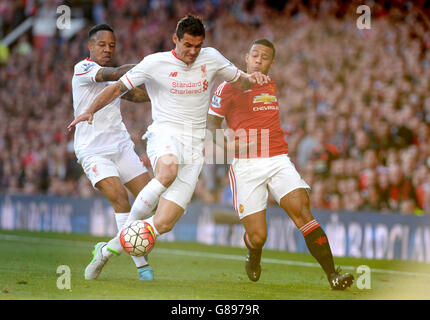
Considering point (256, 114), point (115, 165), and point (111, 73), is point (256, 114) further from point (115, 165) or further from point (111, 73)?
point (115, 165)

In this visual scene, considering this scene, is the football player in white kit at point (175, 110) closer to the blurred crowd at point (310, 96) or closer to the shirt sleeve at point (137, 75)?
the shirt sleeve at point (137, 75)

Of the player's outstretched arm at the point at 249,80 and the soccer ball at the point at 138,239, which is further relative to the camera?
the player's outstretched arm at the point at 249,80

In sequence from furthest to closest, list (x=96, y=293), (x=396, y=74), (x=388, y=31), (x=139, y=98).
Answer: (x=388, y=31)
(x=396, y=74)
(x=139, y=98)
(x=96, y=293)

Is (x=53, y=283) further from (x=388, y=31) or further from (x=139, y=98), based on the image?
(x=388, y=31)

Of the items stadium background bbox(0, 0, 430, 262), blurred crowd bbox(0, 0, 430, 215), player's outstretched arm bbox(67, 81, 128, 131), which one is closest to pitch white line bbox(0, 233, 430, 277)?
stadium background bbox(0, 0, 430, 262)

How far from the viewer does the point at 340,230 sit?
552 inches

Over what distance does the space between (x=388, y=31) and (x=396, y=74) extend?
1.72 m

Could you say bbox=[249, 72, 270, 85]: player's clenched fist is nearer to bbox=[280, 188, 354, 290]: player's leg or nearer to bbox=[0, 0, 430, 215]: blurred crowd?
bbox=[280, 188, 354, 290]: player's leg

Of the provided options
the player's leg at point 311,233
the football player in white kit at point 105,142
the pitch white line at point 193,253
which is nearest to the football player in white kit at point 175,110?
the football player in white kit at point 105,142

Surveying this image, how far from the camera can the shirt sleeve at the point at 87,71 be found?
870cm

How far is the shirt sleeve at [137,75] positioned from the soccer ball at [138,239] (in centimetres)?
134

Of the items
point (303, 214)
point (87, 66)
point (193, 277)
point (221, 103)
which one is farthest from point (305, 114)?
point (303, 214)

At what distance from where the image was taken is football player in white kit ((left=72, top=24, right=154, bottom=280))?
8742mm
